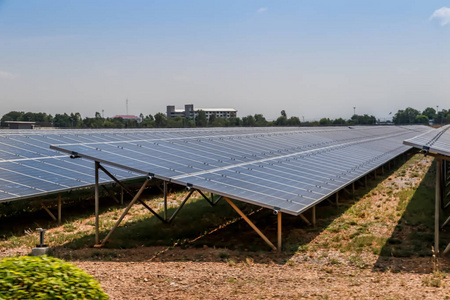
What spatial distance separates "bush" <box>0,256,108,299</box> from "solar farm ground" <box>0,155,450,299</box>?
148 inches

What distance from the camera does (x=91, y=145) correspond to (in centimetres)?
1983

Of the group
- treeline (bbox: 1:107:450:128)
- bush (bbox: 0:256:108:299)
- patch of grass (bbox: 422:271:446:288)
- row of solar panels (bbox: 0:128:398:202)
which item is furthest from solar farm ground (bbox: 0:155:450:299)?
treeline (bbox: 1:107:450:128)

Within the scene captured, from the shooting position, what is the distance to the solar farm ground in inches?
469

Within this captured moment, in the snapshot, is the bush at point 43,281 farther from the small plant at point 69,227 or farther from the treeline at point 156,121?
the treeline at point 156,121

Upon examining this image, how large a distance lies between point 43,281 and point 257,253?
31.9 ft

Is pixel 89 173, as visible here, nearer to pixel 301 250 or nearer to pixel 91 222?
pixel 91 222

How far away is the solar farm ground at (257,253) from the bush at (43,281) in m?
3.77

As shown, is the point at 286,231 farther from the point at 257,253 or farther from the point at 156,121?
the point at 156,121

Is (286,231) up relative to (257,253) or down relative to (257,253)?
down

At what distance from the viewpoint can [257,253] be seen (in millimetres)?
15992

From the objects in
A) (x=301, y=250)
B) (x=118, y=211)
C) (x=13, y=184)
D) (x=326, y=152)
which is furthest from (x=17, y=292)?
(x=326, y=152)

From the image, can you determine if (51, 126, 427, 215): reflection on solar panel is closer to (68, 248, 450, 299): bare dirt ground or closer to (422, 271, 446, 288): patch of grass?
(68, 248, 450, 299): bare dirt ground

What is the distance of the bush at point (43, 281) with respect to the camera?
711 cm

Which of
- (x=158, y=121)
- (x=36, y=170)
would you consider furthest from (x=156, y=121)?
(x=36, y=170)
